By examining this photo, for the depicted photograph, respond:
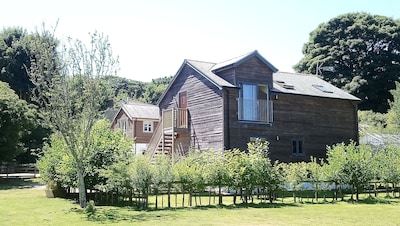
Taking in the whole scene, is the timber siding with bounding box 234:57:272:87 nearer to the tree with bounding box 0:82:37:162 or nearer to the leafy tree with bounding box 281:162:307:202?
the leafy tree with bounding box 281:162:307:202

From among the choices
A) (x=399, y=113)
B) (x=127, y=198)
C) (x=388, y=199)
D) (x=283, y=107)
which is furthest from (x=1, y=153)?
(x=399, y=113)

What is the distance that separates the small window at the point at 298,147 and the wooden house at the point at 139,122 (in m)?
18.5

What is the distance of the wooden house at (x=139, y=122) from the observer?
44062 mm

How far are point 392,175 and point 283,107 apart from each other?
8.04 m

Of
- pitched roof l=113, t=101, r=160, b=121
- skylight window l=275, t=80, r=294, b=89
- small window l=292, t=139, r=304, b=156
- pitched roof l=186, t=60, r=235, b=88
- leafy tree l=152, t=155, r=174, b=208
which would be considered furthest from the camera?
pitched roof l=113, t=101, r=160, b=121

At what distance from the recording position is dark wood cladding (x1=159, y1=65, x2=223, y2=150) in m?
26.5

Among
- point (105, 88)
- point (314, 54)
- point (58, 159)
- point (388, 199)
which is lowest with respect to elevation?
point (388, 199)

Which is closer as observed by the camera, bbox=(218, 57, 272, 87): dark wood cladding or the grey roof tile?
bbox=(218, 57, 272, 87): dark wood cladding

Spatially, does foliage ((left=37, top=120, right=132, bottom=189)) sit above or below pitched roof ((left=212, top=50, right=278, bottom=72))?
below

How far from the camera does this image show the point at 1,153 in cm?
3225

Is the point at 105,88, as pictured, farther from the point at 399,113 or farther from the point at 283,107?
the point at 399,113

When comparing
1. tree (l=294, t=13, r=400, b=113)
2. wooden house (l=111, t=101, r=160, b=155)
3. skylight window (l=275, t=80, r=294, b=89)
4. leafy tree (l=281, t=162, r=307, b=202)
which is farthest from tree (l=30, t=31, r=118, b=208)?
tree (l=294, t=13, r=400, b=113)

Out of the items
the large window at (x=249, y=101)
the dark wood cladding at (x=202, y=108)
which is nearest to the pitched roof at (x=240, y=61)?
the dark wood cladding at (x=202, y=108)

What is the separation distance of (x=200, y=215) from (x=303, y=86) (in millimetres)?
18701
